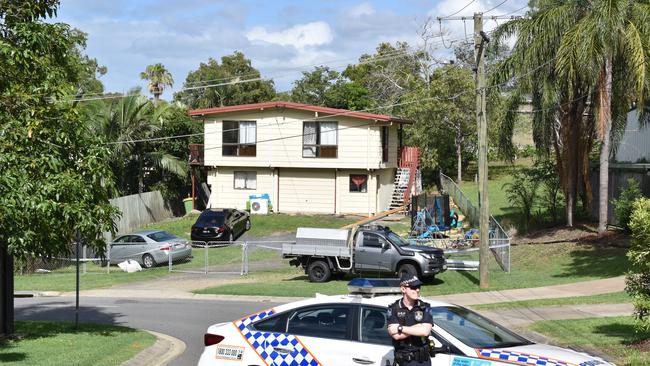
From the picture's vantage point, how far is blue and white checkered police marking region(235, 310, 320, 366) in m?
9.15

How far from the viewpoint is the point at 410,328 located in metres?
7.68

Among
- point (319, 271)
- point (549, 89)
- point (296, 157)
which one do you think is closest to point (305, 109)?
point (296, 157)

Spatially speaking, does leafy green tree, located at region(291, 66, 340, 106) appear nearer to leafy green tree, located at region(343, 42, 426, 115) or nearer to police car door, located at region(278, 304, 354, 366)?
leafy green tree, located at region(343, 42, 426, 115)

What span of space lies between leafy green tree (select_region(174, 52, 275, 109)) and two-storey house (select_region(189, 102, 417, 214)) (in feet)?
93.6

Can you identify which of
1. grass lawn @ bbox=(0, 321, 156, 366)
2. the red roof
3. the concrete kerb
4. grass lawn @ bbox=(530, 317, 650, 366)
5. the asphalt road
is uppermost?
the red roof

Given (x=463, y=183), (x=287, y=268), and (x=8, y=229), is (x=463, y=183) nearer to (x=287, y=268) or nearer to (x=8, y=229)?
(x=287, y=268)

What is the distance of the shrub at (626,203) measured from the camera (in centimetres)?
2773

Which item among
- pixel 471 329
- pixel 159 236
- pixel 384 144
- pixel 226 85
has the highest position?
pixel 226 85

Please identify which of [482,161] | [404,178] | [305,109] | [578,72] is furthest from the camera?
[404,178]

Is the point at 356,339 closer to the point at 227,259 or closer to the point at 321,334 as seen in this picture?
the point at 321,334

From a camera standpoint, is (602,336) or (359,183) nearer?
(602,336)

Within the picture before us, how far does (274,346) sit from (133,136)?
36493 millimetres

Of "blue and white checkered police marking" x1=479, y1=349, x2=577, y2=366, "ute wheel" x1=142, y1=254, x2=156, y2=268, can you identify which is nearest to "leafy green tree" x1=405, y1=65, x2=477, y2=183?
"ute wheel" x1=142, y1=254, x2=156, y2=268

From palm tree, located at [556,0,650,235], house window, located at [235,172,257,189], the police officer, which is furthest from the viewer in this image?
house window, located at [235,172,257,189]
